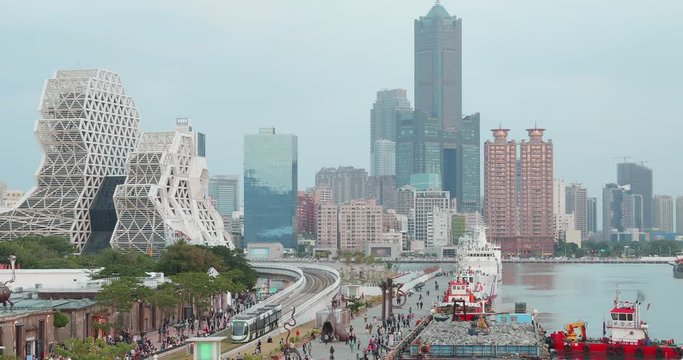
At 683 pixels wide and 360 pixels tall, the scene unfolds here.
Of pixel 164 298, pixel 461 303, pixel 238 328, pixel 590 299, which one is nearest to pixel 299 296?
pixel 461 303

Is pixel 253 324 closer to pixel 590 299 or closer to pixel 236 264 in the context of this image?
pixel 236 264

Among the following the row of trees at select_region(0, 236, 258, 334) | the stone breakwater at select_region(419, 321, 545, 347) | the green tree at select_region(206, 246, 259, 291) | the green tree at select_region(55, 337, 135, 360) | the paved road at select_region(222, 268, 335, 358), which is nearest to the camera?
the green tree at select_region(55, 337, 135, 360)

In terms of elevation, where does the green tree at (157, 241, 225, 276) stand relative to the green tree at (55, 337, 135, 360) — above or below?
above

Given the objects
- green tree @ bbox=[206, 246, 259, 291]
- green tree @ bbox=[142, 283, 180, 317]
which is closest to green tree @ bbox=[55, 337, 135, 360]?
green tree @ bbox=[142, 283, 180, 317]

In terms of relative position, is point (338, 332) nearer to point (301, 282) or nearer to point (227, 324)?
point (227, 324)

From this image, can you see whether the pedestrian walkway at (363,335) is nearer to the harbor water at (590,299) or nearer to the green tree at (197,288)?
the harbor water at (590,299)

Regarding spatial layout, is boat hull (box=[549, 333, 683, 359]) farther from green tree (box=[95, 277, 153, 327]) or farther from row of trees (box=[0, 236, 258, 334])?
green tree (box=[95, 277, 153, 327])
